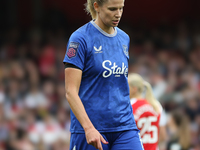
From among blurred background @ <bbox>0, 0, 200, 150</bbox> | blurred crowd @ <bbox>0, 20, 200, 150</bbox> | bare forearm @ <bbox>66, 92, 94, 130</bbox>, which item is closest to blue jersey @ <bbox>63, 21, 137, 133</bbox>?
bare forearm @ <bbox>66, 92, 94, 130</bbox>

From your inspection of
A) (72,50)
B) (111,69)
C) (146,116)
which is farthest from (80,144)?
(146,116)

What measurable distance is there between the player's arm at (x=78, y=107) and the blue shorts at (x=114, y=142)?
0.78 feet

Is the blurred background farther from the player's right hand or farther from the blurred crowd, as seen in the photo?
the player's right hand

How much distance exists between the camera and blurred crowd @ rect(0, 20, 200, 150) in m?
8.73

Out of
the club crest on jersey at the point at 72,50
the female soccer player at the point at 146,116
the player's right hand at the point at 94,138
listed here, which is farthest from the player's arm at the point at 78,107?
the female soccer player at the point at 146,116

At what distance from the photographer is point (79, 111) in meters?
3.25

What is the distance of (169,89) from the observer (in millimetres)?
10570

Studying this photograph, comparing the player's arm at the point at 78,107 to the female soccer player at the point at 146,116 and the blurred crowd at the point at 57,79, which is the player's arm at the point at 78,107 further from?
the blurred crowd at the point at 57,79

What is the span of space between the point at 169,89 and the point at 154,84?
0.43m

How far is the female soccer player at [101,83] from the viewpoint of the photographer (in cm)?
337

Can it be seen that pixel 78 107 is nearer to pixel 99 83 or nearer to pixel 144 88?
pixel 99 83

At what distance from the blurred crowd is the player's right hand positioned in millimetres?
4191

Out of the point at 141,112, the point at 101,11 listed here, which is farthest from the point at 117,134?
the point at 141,112

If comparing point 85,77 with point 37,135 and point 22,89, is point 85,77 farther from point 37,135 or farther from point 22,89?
point 22,89
